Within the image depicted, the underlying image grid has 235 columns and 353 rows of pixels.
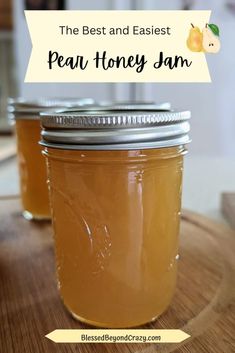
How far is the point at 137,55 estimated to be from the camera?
0.34 meters

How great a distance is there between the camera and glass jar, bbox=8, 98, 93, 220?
2.01 ft

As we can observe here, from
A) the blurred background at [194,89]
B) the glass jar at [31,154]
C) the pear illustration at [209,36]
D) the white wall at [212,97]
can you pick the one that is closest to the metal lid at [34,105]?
the glass jar at [31,154]

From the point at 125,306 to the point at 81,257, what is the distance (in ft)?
0.20

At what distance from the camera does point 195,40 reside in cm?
34

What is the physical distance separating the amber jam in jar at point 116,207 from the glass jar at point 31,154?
0.26m

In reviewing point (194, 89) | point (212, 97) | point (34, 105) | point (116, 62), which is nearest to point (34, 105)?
point (34, 105)

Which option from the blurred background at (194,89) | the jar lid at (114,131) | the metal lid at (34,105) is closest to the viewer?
the jar lid at (114,131)

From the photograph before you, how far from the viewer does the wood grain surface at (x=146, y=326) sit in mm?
330

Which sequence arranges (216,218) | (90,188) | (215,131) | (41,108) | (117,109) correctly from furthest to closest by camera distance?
1. (215,131)
2. (216,218)
3. (41,108)
4. (117,109)
5. (90,188)

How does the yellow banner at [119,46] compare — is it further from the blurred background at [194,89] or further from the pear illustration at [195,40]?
the blurred background at [194,89]

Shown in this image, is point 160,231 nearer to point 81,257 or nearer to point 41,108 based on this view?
point 81,257

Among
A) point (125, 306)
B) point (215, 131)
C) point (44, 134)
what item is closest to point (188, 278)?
point (125, 306)

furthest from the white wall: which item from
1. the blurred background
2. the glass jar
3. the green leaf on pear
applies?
the green leaf on pear

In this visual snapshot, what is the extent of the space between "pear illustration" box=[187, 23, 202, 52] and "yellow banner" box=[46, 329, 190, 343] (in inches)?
A: 10.2
